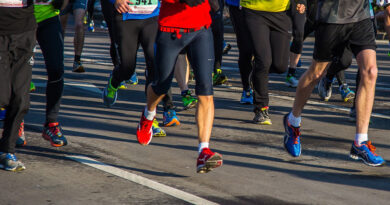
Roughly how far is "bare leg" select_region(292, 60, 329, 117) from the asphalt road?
0.46 m

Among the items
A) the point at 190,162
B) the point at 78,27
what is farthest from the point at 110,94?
the point at 78,27

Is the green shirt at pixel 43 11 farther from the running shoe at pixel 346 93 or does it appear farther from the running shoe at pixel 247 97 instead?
the running shoe at pixel 346 93

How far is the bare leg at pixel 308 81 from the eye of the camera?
662 cm

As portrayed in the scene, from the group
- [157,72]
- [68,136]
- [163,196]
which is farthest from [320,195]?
[68,136]

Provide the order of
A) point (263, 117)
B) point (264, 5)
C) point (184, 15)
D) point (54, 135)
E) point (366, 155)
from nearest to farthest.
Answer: point (184, 15)
point (366, 155)
point (54, 135)
point (264, 5)
point (263, 117)

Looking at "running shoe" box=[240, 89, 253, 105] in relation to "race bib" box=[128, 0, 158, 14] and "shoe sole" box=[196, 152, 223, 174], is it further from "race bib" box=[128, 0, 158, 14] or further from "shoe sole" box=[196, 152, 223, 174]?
"shoe sole" box=[196, 152, 223, 174]

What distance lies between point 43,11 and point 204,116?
1826mm

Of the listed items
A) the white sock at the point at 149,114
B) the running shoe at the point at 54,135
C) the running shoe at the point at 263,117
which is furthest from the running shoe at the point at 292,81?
the running shoe at the point at 54,135

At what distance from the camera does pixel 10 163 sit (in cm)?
608

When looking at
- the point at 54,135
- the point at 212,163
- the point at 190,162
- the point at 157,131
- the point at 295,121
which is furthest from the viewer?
the point at 157,131

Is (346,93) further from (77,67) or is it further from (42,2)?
(77,67)

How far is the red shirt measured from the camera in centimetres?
603

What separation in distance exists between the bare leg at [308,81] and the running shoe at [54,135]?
2130 millimetres

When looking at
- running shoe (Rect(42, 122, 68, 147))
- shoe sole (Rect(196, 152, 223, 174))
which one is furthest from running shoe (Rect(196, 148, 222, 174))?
running shoe (Rect(42, 122, 68, 147))
